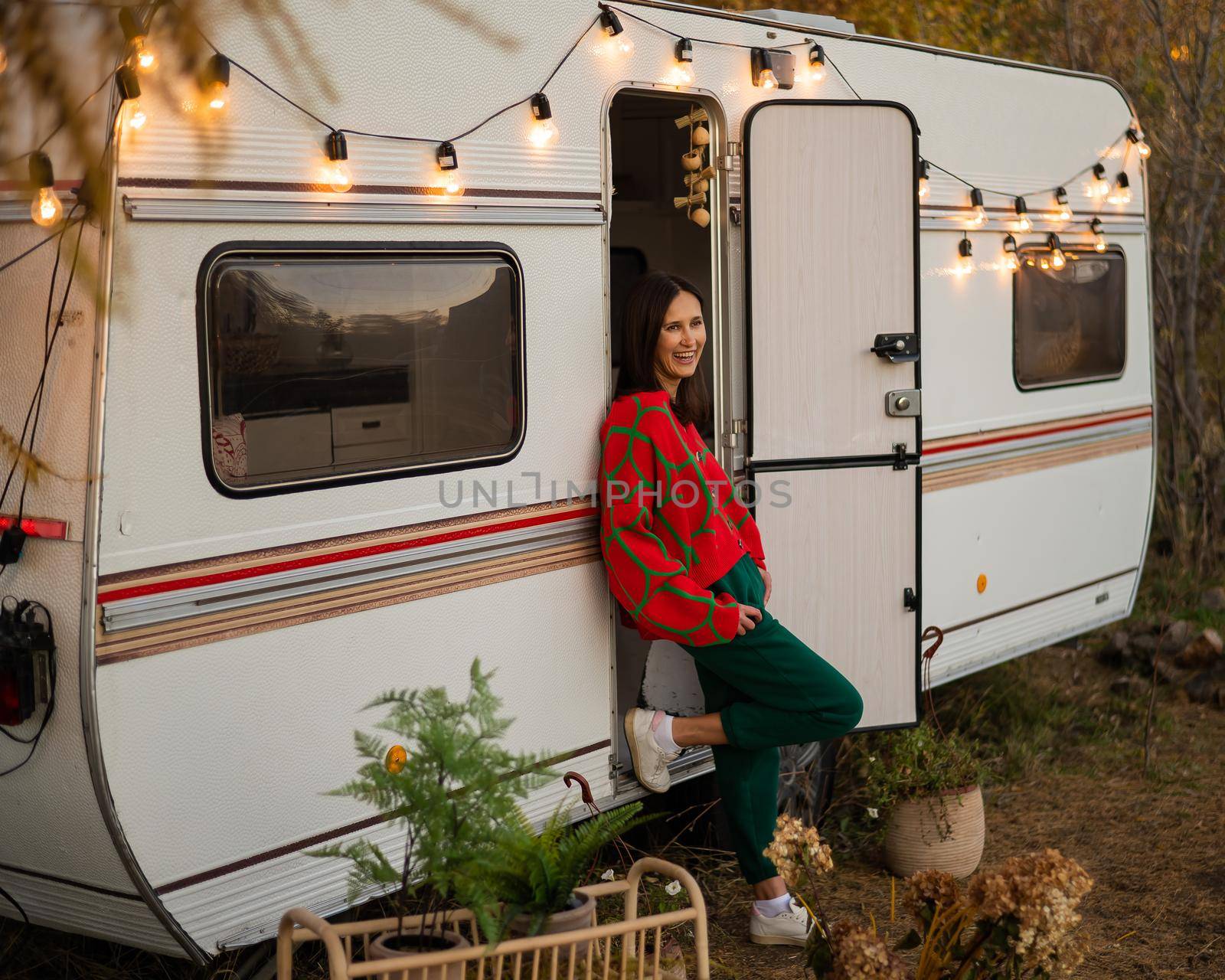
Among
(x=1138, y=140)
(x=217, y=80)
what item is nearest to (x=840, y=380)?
(x=217, y=80)

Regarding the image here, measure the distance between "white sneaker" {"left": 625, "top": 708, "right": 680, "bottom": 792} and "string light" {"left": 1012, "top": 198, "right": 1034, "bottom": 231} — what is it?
9.46ft

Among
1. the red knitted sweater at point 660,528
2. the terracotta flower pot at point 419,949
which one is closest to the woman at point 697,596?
the red knitted sweater at point 660,528

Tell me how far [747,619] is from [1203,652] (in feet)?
14.1

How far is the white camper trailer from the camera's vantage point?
304 centimetres

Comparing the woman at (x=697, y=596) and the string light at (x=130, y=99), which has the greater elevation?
the string light at (x=130, y=99)

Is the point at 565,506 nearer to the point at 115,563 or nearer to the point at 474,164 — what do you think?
the point at 474,164

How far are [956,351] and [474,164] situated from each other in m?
2.57

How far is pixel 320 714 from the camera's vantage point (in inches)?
134

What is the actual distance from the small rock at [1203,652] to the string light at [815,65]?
414 cm

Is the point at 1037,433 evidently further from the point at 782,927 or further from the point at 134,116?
the point at 134,116

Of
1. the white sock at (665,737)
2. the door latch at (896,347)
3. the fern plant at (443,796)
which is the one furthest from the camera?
the door latch at (896,347)

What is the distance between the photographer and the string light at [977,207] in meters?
5.57

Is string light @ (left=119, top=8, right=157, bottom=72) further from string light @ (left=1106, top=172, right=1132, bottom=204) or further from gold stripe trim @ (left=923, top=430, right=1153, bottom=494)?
string light @ (left=1106, top=172, right=1132, bottom=204)

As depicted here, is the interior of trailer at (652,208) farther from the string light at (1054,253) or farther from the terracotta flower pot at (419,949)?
the terracotta flower pot at (419,949)
